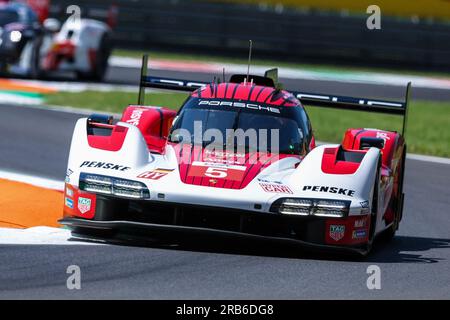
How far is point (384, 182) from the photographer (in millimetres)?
9070

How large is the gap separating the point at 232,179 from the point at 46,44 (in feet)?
47.9

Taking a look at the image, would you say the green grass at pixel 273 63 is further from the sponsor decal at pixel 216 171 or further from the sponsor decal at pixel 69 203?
the sponsor decal at pixel 69 203

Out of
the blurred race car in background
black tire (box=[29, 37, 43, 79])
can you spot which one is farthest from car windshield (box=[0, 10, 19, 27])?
black tire (box=[29, 37, 43, 79])

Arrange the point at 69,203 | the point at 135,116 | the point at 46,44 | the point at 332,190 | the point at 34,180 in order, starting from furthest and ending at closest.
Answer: the point at 46,44 → the point at 34,180 → the point at 135,116 → the point at 69,203 → the point at 332,190

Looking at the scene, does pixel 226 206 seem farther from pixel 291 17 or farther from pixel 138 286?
pixel 291 17

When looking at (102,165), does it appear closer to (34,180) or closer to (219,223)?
(219,223)

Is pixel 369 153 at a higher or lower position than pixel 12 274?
higher

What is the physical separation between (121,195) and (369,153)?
1894mm

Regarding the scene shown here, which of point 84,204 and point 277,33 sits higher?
point 277,33

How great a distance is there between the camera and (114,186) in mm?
8133

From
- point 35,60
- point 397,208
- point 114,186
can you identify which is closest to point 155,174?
point 114,186

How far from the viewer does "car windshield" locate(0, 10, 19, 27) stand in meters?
21.8

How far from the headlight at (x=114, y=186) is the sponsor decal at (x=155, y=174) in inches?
4.1
